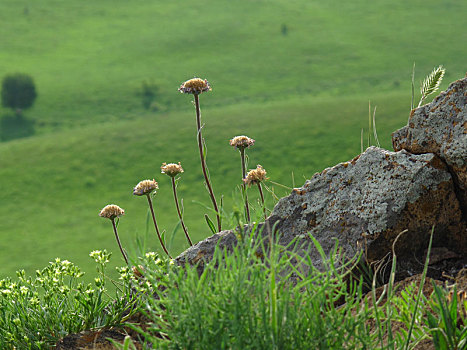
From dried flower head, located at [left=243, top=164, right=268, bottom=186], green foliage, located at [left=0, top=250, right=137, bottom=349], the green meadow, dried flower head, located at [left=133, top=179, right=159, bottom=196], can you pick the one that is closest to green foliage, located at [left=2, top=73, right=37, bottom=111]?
the green meadow

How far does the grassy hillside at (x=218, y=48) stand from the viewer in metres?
53.6

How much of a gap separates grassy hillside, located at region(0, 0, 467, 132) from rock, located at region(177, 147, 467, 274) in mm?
48205

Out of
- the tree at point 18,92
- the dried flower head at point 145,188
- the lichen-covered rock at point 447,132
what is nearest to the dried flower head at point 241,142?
the dried flower head at point 145,188

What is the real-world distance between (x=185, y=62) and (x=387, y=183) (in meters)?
57.5

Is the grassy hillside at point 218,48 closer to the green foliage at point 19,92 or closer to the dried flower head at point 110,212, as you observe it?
the green foliage at point 19,92

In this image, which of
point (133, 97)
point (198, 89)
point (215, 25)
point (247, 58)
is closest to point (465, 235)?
point (198, 89)

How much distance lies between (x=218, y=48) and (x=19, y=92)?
21.7 meters

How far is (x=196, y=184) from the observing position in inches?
1398

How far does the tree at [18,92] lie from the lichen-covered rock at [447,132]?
52836mm

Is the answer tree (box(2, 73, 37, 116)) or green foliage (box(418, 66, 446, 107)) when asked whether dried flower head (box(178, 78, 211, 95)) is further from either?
tree (box(2, 73, 37, 116))

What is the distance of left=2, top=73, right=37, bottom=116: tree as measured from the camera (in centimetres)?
5266

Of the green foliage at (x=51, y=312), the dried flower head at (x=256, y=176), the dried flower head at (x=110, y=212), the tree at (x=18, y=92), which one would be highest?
the dried flower head at (x=256, y=176)

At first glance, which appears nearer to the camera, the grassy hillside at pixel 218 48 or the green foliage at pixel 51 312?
the green foliage at pixel 51 312

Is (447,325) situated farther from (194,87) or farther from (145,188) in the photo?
(194,87)
